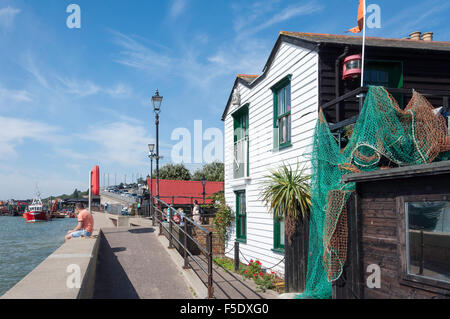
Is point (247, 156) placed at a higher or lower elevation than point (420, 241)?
higher

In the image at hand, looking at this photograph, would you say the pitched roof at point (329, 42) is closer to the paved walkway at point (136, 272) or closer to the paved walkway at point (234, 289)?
the paved walkway at point (234, 289)

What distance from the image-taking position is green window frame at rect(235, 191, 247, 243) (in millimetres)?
13133

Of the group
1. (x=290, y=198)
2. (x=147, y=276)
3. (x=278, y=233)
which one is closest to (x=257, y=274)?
(x=278, y=233)

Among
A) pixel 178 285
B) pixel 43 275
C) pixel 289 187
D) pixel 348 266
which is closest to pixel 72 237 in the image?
pixel 178 285

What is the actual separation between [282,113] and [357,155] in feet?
15.5

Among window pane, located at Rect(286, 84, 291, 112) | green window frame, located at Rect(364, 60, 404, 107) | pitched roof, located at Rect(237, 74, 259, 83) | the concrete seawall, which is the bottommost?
the concrete seawall

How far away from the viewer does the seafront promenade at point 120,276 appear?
4.35 metres

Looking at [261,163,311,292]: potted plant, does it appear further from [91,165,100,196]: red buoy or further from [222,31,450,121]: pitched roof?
[91,165,100,196]: red buoy

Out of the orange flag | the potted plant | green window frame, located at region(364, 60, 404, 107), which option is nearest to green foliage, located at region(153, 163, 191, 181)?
green window frame, located at region(364, 60, 404, 107)

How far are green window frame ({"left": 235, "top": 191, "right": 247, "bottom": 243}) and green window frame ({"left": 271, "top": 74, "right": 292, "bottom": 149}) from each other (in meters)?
3.27

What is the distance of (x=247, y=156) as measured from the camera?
1285 cm

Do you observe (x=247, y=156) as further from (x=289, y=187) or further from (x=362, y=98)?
(x=362, y=98)

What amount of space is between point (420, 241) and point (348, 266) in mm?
1538
